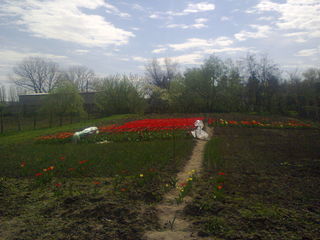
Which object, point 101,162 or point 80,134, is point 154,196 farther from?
point 80,134

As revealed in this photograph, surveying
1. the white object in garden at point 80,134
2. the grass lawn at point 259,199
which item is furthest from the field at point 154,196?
the white object in garden at point 80,134

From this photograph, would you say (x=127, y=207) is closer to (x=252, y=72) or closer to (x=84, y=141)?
(x=84, y=141)

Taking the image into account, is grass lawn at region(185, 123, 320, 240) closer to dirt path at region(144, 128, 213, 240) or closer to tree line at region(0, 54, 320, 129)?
dirt path at region(144, 128, 213, 240)

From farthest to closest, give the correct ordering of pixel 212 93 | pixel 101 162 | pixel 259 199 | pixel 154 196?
1. pixel 212 93
2. pixel 101 162
3. pixel 154 196
4. pixel 259 199

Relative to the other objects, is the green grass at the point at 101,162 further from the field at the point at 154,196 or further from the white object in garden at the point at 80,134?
the white object in garden at the point at 80,134

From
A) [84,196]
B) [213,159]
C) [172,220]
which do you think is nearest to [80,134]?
[213,159]

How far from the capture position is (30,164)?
293 inches

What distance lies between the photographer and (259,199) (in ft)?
13.4

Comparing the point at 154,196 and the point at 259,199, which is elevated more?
the point at 259,199

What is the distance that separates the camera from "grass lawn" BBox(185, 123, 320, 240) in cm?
313

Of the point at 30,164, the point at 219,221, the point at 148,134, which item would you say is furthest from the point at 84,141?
the point at 219,221

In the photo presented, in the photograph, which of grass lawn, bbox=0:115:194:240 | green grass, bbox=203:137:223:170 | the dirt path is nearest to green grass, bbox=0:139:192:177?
grass lawn, bbox=0:115:194:240

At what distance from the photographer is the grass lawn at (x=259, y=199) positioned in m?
3.13

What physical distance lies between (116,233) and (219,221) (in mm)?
1513
